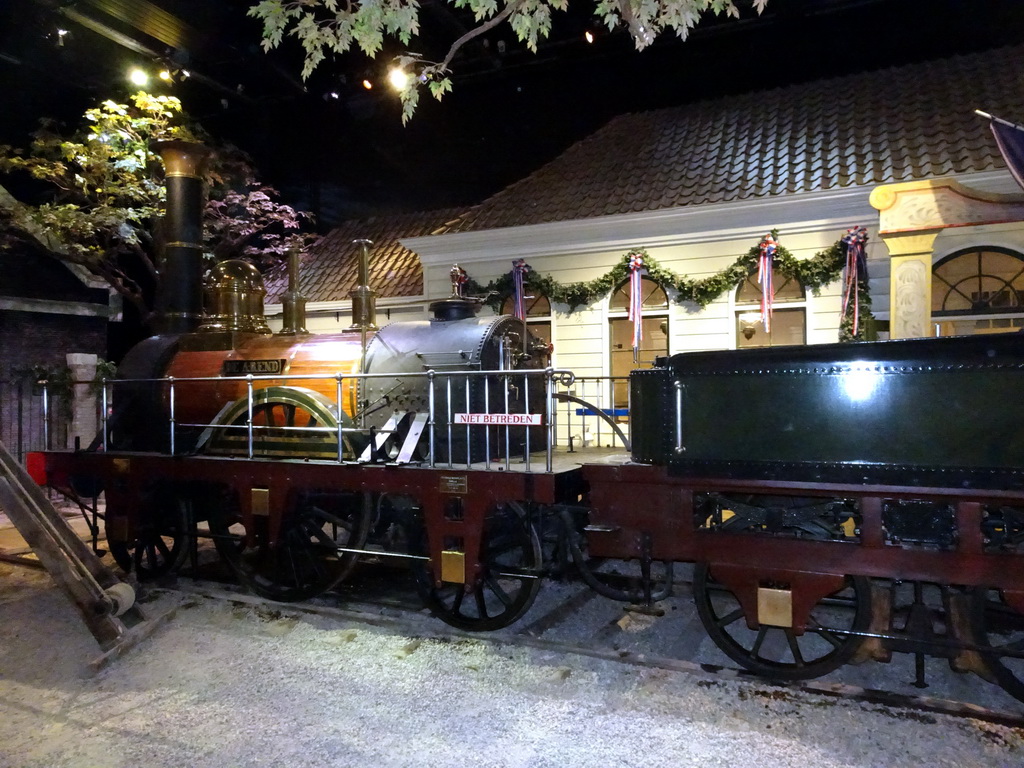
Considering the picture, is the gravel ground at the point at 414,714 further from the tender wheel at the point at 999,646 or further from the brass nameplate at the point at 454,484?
the brass nameplate at the point at 454,484

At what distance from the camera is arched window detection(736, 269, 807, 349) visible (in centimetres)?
1059

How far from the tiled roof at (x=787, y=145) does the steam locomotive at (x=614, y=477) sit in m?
5.60

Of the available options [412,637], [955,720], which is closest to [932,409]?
[955,720]

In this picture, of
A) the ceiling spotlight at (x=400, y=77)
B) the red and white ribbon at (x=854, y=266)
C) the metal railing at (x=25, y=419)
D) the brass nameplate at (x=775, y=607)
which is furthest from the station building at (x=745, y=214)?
the metal railing at (x=25, y=419)

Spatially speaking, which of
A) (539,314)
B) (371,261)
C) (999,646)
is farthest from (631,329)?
(999,646)

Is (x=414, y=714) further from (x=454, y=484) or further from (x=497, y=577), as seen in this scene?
(x=454, y=484)

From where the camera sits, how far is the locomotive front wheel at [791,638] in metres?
4.36

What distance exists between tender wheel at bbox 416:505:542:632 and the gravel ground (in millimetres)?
336

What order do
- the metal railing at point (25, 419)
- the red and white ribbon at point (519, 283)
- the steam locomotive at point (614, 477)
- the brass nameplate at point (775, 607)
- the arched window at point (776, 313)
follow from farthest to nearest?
the metal railing at point (25, 419) → the red and white ribbon at point (519, 283) → the arched window at point (776, 313) → the brass nameplate at point (775, 607) → the steam locomotive at point (614, 477)

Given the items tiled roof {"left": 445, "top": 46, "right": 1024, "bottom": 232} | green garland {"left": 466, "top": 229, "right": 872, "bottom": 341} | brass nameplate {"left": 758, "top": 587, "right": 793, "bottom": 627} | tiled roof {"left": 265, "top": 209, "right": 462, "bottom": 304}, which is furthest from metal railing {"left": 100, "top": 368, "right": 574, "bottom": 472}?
tiled roof {"left": 265, "top": 209, "right": 462, "bottom": 304}

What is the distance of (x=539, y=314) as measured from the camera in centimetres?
1248

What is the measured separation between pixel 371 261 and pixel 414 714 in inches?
499

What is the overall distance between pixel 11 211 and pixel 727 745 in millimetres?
15229

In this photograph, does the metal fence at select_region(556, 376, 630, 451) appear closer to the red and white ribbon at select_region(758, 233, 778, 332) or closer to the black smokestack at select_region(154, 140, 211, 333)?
the red and white ribbon at select_region(758, 233, 778, 332)
